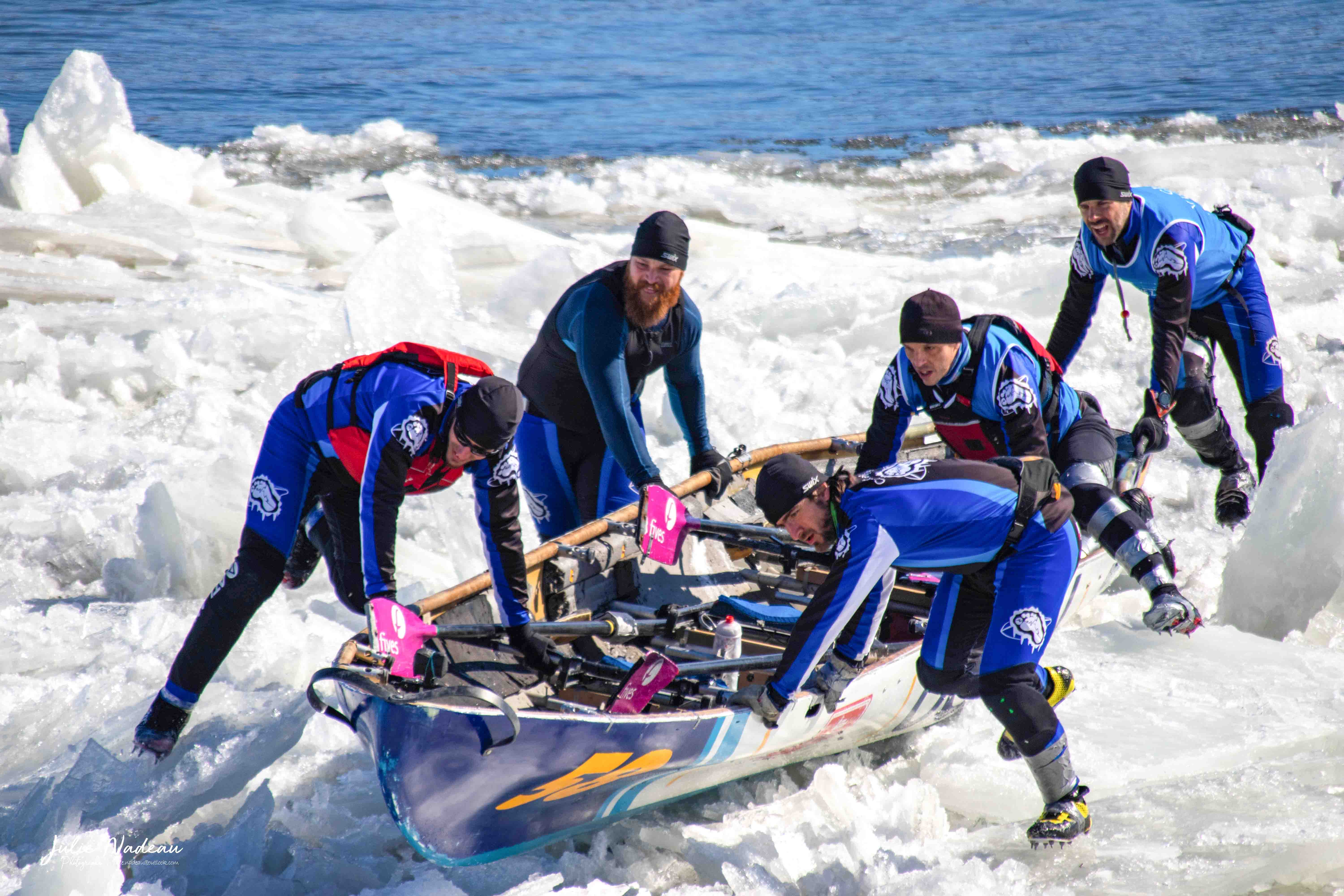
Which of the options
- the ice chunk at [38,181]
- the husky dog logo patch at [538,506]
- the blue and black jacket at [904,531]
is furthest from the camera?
the ice chunk at [38,181]

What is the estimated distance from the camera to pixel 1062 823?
379cm

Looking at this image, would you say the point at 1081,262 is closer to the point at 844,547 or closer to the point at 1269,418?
the point at 1269,418

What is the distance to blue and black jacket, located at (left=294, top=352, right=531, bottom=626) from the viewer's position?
3.45m

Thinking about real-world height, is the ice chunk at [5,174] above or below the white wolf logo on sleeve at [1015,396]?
below

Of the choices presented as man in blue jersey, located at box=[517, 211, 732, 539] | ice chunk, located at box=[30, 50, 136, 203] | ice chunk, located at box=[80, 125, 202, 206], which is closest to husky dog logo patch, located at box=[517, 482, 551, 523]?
man in blue jersey, located at box=[517, 211, 732, 539]

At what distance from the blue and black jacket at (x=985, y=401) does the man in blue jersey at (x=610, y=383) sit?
2.83 feet

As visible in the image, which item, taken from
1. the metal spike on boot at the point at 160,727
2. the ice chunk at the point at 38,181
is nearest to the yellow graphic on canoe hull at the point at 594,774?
the metal spike on boot at the point at 160,727

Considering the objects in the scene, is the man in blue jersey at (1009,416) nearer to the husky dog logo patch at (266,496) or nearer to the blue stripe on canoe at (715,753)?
the blue stripe on canoe at (715,753)

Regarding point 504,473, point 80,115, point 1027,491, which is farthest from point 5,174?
point 1027,491

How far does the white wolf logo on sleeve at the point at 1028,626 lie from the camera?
145 inches

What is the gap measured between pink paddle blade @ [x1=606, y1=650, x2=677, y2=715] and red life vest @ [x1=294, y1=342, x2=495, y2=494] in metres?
0.90

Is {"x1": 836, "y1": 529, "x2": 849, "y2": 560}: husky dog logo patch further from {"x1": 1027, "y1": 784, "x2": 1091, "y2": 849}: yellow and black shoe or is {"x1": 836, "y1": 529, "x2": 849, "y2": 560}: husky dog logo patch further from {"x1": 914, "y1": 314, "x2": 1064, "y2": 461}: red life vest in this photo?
{"x1": 1027, "y1": 784, "x2": 1091, "y2": 849}: yellow and black shoe

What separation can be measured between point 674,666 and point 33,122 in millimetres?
11273

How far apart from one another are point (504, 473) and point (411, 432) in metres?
0.44
